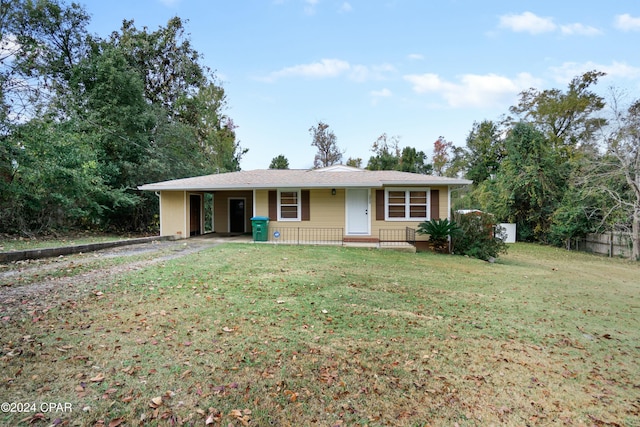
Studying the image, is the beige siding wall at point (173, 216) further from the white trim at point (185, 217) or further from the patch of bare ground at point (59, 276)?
the patch of bare ground at point (59, 276)

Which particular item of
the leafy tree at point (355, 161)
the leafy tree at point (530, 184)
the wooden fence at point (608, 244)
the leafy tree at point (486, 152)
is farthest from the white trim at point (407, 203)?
the leafy tree at point (355, 161)

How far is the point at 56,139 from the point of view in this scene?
1244cm

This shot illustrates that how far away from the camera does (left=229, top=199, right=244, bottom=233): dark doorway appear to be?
17375 millimetres

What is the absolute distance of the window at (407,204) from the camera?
13.2m

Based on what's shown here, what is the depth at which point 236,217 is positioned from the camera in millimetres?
17484

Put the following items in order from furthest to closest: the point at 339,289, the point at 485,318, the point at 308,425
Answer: the point at 339,289
the point at 485,318
the point at 308,425

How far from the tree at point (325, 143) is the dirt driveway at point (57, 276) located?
89.7 feet

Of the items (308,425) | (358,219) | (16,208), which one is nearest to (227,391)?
(308,425)

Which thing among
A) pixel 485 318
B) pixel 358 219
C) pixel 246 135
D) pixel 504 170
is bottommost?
pixel 485 318

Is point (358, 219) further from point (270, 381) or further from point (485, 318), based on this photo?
point (270, 381)

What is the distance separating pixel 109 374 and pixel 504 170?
23310 mm

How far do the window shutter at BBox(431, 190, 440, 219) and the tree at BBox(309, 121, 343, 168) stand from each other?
2267cm

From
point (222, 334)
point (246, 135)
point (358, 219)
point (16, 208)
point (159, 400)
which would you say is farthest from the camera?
point (246, 135)

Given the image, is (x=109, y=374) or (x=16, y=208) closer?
(x=109, y=374)
